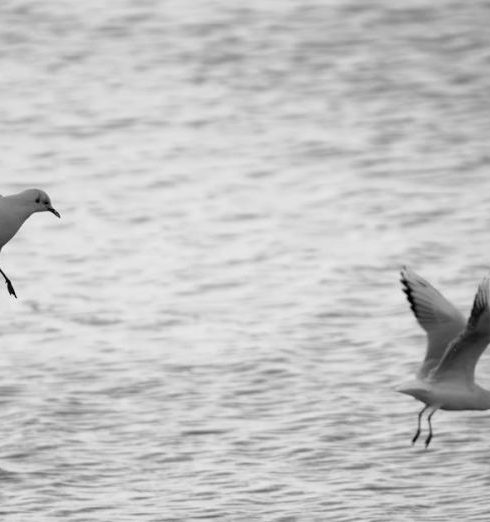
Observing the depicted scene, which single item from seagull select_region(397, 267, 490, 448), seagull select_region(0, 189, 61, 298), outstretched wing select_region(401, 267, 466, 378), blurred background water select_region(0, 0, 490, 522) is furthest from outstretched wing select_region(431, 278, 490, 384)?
seagull select_region(0, 189, 61, 298)

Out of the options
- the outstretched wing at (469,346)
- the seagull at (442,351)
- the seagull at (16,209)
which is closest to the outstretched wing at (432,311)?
the seagull at (442,351)

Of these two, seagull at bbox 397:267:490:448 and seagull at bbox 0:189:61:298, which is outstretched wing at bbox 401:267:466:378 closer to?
seagull at bbox 397:267:490:448

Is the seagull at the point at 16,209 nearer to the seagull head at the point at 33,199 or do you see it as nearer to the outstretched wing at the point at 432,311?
the seagull head at the point at 33,199

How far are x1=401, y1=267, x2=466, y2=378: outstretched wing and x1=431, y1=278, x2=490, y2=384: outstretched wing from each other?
0.40 ft

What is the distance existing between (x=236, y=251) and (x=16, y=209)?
34.4ft

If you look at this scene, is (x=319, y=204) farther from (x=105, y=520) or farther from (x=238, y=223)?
(x=105, y=520)

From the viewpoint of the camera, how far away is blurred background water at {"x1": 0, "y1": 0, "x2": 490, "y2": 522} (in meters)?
16.4

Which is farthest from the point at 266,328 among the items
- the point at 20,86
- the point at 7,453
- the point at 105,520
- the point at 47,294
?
the point at 20,86

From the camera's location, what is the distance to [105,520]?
15219 mm

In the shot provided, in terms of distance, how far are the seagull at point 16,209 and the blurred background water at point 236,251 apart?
3.44 metres

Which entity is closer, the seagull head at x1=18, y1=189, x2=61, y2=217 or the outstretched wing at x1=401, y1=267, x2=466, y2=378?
the seagull head at x1=18, y1=189, x2=61, y2=217

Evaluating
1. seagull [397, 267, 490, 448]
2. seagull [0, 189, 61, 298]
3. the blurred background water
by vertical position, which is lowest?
the blurred background water

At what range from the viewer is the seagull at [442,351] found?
13.1 m

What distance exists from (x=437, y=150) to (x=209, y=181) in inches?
125
